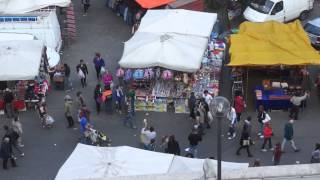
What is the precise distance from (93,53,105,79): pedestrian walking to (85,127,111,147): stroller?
4261 mm

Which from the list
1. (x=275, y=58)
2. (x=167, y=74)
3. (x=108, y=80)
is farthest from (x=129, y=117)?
(x=275, y=58)

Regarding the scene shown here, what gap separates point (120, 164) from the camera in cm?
1568

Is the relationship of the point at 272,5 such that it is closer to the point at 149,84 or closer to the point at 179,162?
the point at 149,84

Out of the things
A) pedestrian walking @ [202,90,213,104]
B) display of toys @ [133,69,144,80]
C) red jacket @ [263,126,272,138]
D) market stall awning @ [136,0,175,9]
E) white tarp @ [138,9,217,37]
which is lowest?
red jacket @ [263,126,272,138]

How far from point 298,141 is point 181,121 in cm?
391

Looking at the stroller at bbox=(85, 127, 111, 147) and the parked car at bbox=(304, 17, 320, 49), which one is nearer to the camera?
the stroller at bbox=(85, 127, 111, 147)

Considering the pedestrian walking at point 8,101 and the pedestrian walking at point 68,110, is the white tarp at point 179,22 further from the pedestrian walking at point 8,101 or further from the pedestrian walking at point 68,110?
the pedestrian walking at point 8,101

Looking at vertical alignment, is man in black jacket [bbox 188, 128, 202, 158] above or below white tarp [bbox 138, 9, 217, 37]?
below

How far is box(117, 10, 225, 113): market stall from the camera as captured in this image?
72.8ft

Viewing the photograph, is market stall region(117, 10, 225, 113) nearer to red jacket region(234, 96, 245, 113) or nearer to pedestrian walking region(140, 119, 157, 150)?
red jacket region(234, 96, 245, 113)

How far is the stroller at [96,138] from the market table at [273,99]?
5.36m

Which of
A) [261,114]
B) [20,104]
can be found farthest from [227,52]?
[20,104]

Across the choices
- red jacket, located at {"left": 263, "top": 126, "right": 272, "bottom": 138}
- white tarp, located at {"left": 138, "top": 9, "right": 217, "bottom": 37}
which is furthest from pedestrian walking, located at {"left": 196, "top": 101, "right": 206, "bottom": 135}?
white tarp, located at {"left": 138, "top": 9, "right": 217, "bottom": 37}

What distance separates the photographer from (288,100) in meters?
21.9
